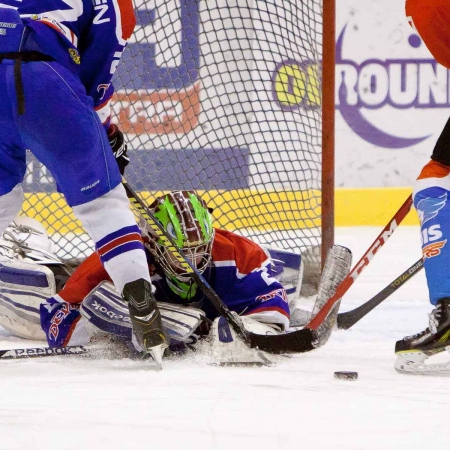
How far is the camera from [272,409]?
1.94 m

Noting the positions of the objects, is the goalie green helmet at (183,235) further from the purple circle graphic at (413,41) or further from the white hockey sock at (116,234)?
the purple circle graphic at (413,41)

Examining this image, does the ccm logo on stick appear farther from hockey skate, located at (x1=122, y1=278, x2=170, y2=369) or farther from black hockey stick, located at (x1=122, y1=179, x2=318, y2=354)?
hockey skate, located at (x1=122, y1=278, x2=170, y2=369)

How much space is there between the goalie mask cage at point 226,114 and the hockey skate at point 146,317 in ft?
5.27

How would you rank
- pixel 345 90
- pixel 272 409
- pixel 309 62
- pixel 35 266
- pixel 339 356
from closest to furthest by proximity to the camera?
pixel 272 409, pixel 339 356, pixel 35 266, pixel 309 62, pixel 345 90

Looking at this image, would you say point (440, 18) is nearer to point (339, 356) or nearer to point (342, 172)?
point (339, 356)

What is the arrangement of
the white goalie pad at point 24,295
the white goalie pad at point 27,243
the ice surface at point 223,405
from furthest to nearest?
1. the white goalie pad at point 27,243
2. the white goalie pad at point 24,295
3. the ice surface at point 223,405

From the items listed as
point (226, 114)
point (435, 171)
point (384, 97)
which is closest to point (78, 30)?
point (435, 171)

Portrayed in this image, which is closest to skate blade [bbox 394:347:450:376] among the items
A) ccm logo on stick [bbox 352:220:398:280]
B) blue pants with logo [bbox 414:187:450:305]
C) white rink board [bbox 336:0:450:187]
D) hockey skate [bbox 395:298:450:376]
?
hockey skate [bbox 395:298:450:376]

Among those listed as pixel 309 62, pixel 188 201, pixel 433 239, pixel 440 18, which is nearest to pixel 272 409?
pixel 433 239

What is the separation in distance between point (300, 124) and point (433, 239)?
1.96 metres

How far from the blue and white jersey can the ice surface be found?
78 cm

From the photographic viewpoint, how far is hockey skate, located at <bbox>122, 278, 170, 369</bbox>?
2.35 meters

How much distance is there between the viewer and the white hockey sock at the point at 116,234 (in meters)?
2.33

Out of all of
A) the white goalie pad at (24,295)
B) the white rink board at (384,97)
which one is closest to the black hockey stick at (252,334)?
the white goalie pad at (24,295)
